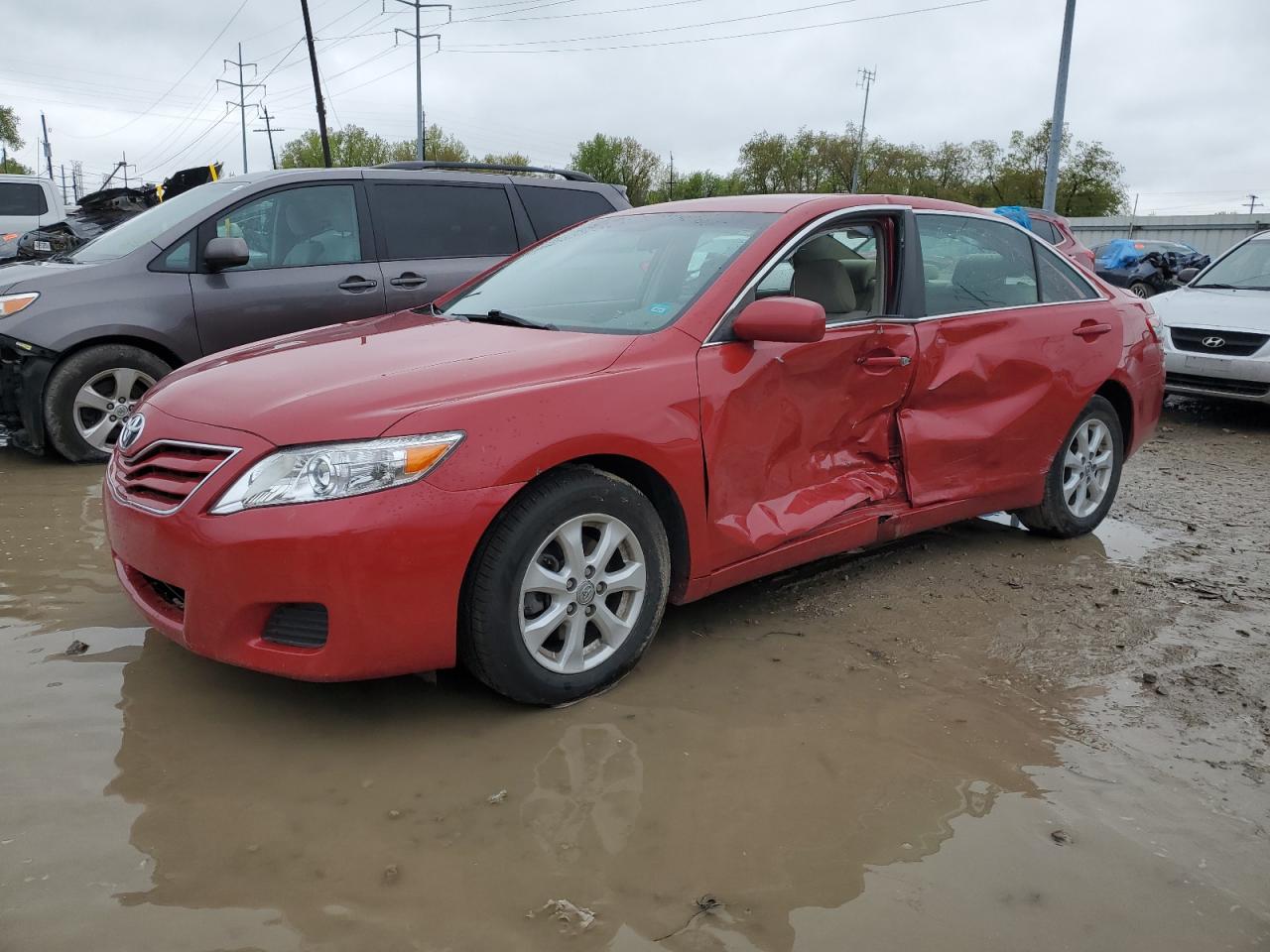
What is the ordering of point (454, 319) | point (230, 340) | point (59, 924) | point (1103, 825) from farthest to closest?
point (230, 340) < point (454, 319) < point (1103, 825) < point (59, 924)

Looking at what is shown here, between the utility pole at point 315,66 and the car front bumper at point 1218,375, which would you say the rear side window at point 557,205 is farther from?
the utility pole at point 315,66

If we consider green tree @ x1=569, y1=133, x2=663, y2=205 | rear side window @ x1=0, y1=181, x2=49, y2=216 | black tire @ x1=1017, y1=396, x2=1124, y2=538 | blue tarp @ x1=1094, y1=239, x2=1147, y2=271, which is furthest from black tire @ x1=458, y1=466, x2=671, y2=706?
green tree @ x1=569, y1=133, x2=663, y2=205

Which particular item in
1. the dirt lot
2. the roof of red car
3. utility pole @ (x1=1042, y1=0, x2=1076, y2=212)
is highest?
utility pole @ (x1=1042, y1=0, x2=1076, y2=212)

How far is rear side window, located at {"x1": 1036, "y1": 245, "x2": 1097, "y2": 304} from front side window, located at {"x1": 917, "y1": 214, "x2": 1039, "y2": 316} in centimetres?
7

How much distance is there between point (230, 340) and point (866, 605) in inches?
161

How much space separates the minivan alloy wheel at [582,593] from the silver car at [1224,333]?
7.36 m

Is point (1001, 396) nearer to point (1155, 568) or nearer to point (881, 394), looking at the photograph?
point (881, 394)

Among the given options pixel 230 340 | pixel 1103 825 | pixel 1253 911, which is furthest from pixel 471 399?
pixel 230 340

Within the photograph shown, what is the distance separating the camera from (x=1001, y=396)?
4430 mm

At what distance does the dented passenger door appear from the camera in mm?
3410

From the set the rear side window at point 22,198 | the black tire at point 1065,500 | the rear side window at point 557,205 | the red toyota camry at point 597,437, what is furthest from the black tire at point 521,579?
the rear side window at point 22,198

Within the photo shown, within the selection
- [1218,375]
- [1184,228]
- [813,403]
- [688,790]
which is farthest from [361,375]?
[1184,228]

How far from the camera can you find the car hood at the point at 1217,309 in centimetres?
868

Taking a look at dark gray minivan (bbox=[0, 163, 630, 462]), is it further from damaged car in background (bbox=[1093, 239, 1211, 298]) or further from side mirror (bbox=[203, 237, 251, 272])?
damaged car in background (bbox=[1093, 239, 1211, 298])
